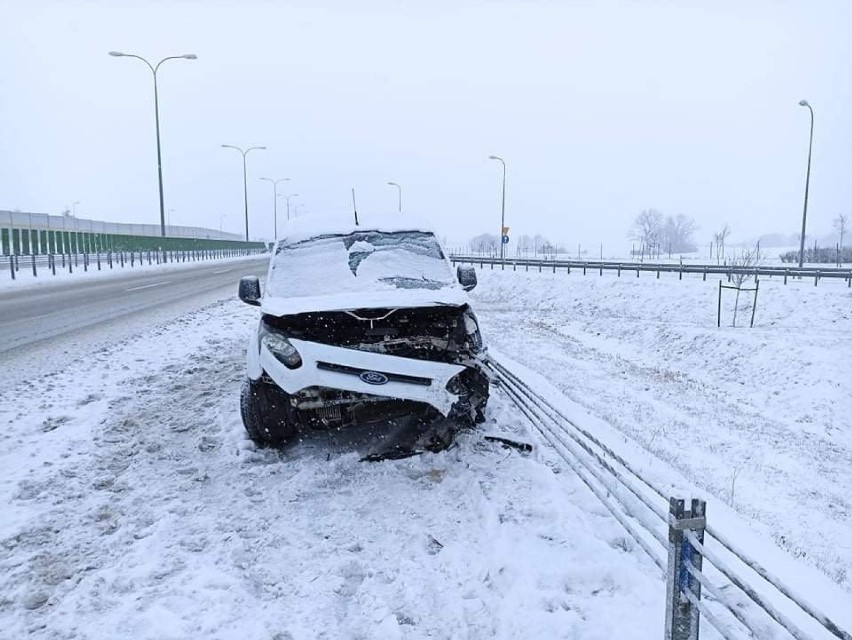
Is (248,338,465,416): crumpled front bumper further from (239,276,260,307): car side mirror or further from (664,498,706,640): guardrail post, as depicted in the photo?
(664,498,706,640): guardrail post

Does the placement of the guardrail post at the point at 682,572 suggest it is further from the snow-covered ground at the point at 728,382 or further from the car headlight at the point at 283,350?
the snow-covered ground at the point at 728,382

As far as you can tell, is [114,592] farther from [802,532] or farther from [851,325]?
[851,325]

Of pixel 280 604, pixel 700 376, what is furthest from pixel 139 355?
pixel 700 376

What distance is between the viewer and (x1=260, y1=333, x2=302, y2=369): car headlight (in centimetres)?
420

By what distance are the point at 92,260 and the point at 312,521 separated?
36.7m

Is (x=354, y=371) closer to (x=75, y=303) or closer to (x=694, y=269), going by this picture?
(x=75, y=303)

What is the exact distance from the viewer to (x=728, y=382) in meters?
13.0

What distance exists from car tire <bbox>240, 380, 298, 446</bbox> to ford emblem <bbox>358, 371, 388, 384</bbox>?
73 centimetres

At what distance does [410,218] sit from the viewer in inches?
261

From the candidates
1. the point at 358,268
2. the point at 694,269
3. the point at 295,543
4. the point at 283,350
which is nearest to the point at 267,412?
the point at 283,350

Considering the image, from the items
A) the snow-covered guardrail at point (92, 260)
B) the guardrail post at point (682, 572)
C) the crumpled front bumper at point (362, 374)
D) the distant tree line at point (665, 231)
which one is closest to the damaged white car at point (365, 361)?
the crumpled front bumper at point (362, 374)

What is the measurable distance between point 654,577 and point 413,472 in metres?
1.90

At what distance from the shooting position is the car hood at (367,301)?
4277mm

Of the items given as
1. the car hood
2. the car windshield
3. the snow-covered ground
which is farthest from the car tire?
the snow-covered ground
